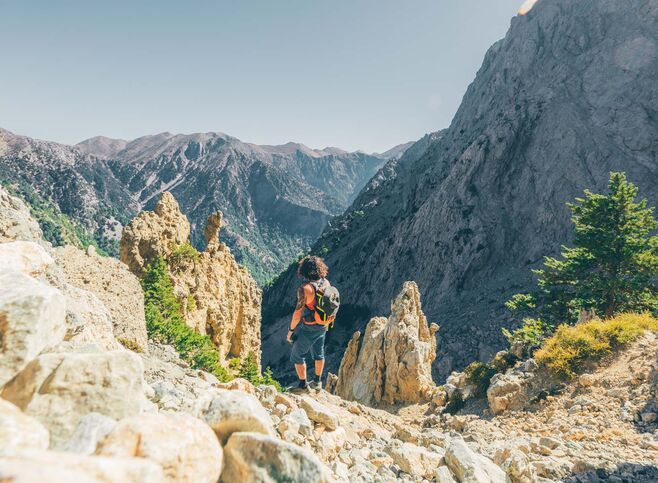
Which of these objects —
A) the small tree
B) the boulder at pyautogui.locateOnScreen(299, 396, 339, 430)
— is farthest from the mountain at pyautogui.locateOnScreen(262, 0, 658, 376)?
the boulder at pyautogui.locateOnScreen(299, 396, 339, 430)

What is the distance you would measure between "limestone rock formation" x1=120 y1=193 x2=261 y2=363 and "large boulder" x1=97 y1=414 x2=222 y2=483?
1972cm

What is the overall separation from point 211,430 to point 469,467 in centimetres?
396

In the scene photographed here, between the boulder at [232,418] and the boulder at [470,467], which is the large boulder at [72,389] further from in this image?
the boulder at [470,467]

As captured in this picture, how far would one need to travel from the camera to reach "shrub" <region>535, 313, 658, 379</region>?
11.2 meters

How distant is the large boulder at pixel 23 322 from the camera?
3.03 metres

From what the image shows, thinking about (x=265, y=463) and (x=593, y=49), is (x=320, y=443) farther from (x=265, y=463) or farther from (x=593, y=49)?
(x=593, y=49)

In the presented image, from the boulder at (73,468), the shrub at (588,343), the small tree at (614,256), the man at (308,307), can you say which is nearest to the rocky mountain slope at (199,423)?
the boulder at (73,468)

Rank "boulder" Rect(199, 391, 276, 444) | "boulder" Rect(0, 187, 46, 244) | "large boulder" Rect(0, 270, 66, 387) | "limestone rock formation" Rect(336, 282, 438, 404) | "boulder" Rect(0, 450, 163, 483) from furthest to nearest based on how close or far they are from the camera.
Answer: "limestone rock formation" Rect(336, 282, 438, 404), "boulder" Rect(0, 187, 46, 244), "boulder" Rect(199, 391, 276, 444), "large boulder" Rect(0, 270, 66, 387), "boulder" Rect(0, 450, 163, 483)

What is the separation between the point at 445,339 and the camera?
52.4 meters

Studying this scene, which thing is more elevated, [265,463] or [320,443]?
[265,463]

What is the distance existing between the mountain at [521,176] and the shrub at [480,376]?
107 feet

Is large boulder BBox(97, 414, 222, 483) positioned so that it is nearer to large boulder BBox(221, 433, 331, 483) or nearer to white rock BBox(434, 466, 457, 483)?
large boulder BBox(221, 433, 331, 483)

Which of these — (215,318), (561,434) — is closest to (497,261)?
(215,318)

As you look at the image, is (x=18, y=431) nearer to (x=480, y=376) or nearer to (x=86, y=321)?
(x=86, y=321)
